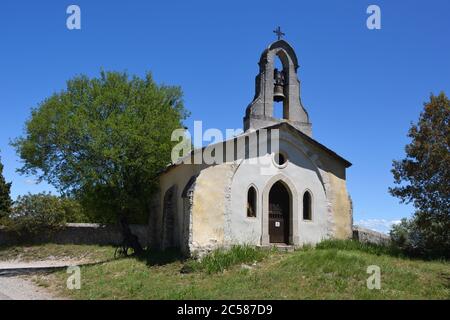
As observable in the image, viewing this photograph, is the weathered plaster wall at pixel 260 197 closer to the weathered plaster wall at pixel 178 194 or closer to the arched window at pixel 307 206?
the weathered plaster wall at pixel 178 194

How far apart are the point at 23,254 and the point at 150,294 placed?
71.1 feet

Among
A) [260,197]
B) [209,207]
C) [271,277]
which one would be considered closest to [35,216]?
[209,207]

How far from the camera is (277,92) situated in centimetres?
2077

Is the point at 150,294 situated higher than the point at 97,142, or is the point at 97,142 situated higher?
the point at 97,142

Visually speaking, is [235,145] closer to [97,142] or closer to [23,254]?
[97,142]

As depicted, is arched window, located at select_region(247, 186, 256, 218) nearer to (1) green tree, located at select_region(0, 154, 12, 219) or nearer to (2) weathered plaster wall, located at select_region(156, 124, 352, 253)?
(2) weathered plaster wall, located at select_region(156, 124, 352, 253)

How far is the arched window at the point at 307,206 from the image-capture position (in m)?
20.1

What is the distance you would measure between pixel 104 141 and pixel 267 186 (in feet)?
26.5

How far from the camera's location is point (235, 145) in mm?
18969

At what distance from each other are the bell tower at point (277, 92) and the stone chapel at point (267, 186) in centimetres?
4

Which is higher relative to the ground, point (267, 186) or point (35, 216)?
point (267, 186)

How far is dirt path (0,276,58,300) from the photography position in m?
14.4

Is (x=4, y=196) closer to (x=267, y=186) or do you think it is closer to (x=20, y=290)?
(x=20, y=290)
